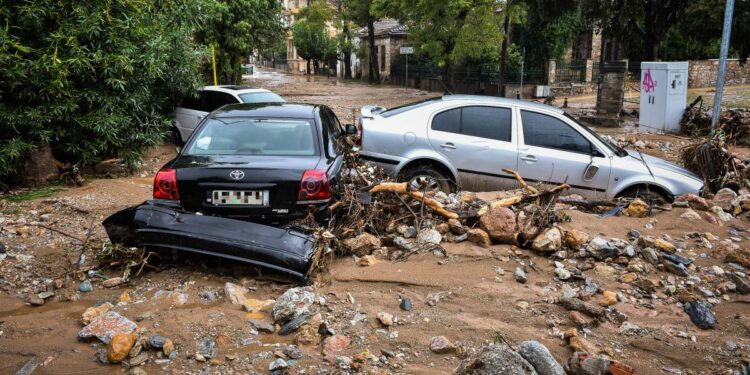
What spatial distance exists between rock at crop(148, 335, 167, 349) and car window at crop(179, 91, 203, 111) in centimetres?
937

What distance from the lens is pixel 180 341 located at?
385 centimetres

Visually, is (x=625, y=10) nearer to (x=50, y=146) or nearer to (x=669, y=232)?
(x=669, y=232)

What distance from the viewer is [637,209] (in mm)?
6402

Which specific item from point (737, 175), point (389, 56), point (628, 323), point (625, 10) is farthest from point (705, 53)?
point (628, 323)

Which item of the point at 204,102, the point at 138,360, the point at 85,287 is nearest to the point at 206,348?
the point at 138,360

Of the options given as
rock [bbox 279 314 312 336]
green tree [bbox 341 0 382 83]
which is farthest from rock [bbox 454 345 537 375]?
green tree [bbox 341 0 382 83]

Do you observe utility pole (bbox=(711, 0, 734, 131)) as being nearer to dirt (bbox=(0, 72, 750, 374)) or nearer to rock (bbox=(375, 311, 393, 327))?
dirt (bbox=(0, 72, 750, 374))

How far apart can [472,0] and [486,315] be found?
66.2 feet

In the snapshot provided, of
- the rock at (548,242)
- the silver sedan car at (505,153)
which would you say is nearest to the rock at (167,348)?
the rock at (548,242)

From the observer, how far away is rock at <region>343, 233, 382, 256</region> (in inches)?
211

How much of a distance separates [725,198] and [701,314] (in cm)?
347

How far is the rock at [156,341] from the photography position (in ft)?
12.3

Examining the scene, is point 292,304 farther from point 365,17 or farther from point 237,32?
point 365,17

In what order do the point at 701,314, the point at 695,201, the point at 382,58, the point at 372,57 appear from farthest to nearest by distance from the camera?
the point at 382,58
the point at 372,57
the point at 695,201
the point at 701,314
